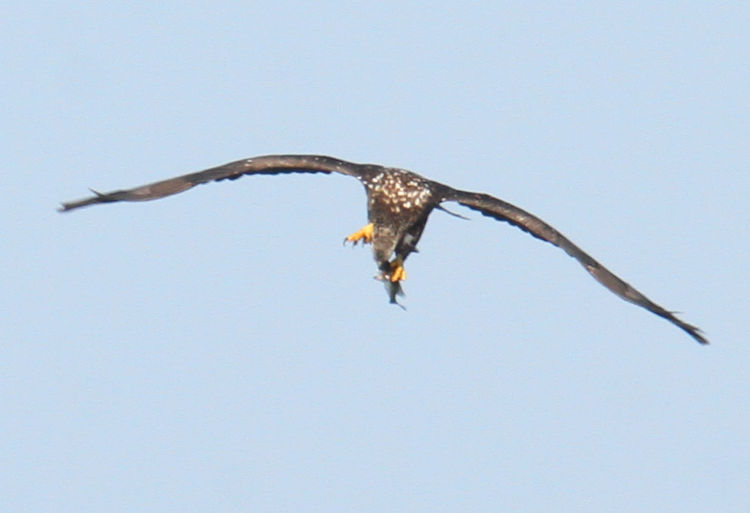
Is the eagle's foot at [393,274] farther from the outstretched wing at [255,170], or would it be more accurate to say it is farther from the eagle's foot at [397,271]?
the outstretched wing at [255,170]

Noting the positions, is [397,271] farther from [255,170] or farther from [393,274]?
[255,170]

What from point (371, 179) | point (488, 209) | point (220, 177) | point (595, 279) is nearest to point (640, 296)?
point (595, 279)

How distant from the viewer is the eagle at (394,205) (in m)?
28.9

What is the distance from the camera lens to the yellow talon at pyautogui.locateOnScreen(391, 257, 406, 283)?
29016mm

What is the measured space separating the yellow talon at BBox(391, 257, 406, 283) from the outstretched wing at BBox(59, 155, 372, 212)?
76.9 inches

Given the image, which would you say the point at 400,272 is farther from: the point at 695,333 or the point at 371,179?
the point at 695,333

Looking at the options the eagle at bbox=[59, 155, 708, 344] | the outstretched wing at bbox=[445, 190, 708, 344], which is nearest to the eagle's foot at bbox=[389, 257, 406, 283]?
the eagle at bbox=[59, 155, 708, 344]

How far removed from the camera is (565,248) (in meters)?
29.2

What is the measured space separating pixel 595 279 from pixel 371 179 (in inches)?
165

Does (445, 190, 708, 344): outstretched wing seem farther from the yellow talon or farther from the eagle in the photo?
the yellow talon

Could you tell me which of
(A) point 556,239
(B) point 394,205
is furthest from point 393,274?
(A) point 556,239

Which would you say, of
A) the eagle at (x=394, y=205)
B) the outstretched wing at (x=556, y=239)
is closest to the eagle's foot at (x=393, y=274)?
the eagle at (x=394, y=205)

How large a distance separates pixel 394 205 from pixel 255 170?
9.05 feet

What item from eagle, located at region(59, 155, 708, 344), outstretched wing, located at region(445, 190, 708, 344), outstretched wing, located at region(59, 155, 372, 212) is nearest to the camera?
outstretched wing, located at region(445, 190, 708, 344)
